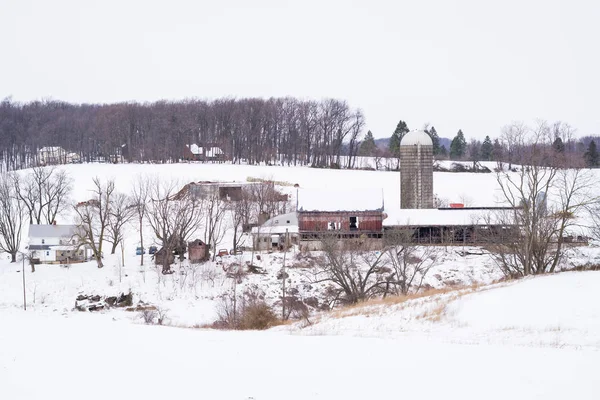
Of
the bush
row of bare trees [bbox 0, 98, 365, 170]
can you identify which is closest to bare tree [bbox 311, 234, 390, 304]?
the bush

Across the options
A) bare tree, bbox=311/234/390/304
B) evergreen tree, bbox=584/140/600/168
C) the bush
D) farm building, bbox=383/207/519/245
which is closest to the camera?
the bush

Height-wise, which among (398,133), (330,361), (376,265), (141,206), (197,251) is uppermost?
(398,133)

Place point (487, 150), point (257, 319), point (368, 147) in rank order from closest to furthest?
1. point (257, 319)
2. point (368, 147)
3. point (487, 150)

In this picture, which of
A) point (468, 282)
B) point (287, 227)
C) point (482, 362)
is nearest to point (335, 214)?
point (287, 227)

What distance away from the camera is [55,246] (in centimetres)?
4141

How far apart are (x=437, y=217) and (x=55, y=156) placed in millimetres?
65098

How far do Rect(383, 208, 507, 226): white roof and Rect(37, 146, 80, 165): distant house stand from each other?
57165 millimetres

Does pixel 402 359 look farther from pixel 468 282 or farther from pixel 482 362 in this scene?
pixel 468 282

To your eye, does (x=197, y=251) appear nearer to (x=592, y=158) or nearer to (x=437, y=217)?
(x=437, y=217)

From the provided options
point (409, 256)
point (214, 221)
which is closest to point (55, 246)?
point (214, 221)

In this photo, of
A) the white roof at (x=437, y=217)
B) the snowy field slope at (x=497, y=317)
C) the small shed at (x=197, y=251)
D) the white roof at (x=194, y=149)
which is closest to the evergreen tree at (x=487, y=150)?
the white roof at (x=194, y=149)

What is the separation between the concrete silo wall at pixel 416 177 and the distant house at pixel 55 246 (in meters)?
24.6

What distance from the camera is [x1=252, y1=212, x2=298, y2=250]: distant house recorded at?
1705 inches

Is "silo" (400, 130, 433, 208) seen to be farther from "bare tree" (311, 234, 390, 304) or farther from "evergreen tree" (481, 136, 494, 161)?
"evergreen tree" (481, 136, 494, 161)
